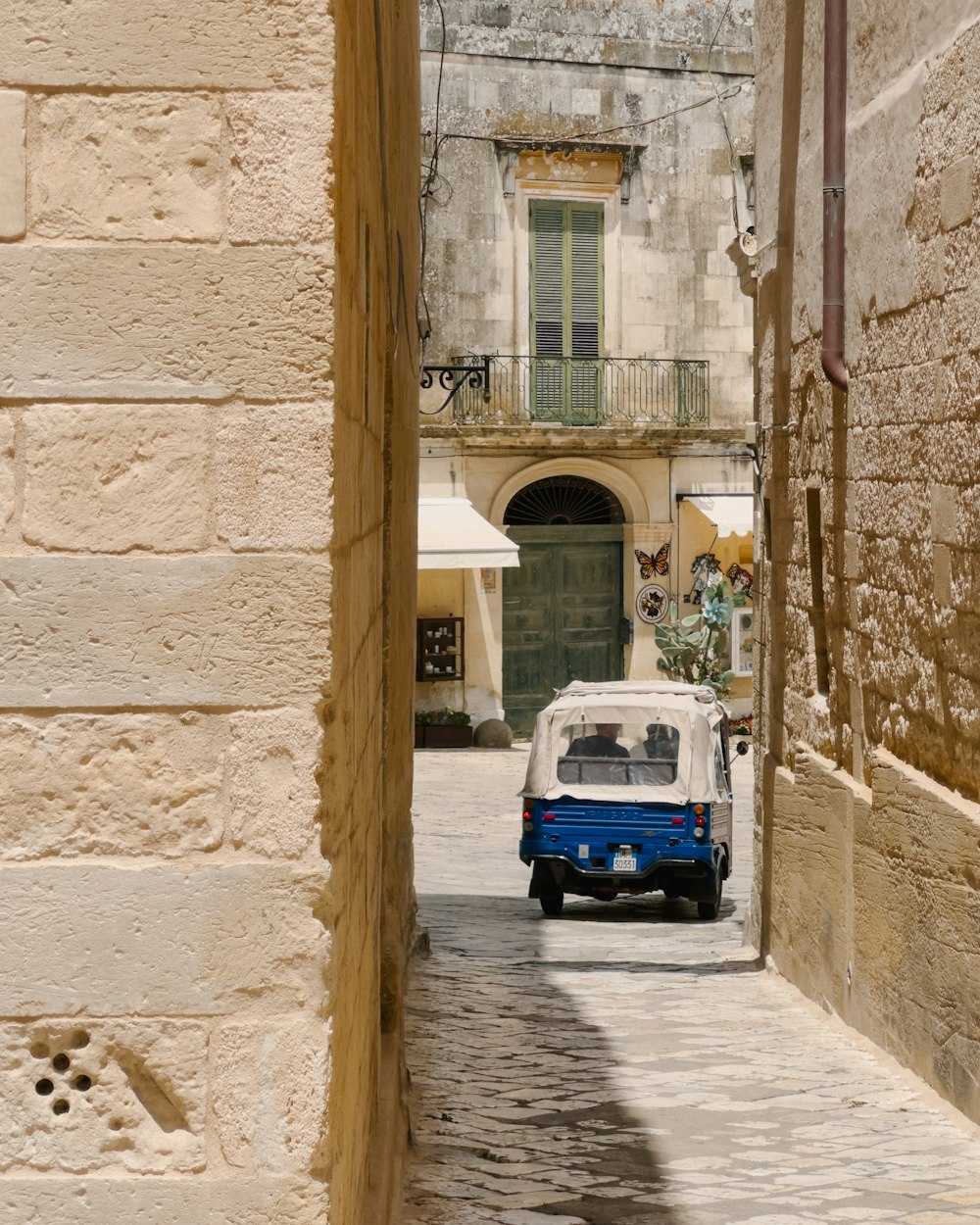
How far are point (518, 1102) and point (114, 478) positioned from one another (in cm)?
475

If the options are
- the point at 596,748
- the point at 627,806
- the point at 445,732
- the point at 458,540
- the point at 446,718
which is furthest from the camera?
the point at 446,718

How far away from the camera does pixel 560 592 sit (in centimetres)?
2573

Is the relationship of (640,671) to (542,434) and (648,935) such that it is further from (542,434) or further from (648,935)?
(648,935)

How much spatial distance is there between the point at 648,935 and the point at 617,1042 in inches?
169

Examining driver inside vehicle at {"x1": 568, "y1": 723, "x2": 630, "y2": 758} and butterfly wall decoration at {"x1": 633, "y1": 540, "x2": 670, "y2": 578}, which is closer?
driver inside vehicle at {"x1": 568, "y1": 723, "x2": 630, "y2": 758}

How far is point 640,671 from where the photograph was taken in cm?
2556

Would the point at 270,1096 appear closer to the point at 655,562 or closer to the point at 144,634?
the point at 144,634

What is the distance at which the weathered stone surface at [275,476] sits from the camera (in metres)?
2.88

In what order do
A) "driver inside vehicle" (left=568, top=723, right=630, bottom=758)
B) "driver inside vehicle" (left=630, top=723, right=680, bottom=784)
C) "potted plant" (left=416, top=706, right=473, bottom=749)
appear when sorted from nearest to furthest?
"driver inside vehicle" (left=630, top=723, right=680, bottom=784) → "driver inside vehicle" (left=568, top=723, right=630, bottom=758) → "potted plant" (left=416, top=706, right=473, bottom=749)

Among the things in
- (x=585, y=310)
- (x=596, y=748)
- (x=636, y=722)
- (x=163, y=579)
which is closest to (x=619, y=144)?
(x=585, y=310)

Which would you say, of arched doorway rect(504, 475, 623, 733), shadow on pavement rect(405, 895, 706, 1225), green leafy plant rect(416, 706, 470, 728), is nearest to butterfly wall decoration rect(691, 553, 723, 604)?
arched doorway rect(504, 475, 623, 733)

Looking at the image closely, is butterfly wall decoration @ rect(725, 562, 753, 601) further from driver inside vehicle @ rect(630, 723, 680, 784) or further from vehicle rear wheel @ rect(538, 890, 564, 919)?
vehicle rear wheel @ rect(538, 890, 564, 919)

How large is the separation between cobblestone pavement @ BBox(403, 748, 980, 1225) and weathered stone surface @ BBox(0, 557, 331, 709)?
296cm

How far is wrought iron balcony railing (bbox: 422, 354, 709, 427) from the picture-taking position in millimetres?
25156
